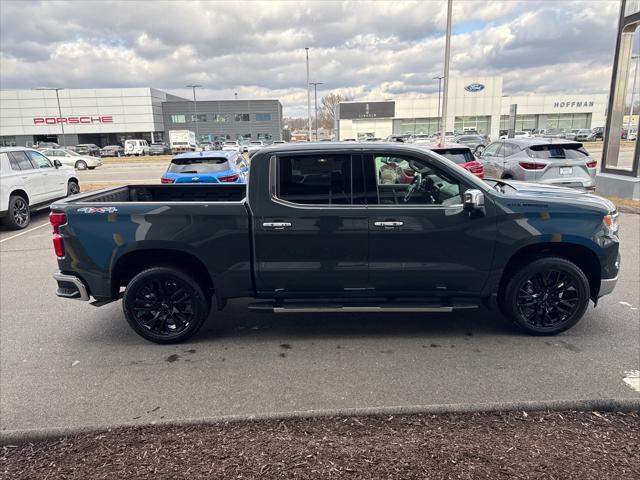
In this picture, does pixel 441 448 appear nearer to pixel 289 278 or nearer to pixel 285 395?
pixel 285 395

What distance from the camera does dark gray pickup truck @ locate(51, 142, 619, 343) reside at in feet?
13.9

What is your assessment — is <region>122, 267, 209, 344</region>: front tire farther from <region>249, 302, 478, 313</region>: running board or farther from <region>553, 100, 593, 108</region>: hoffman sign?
<region>553, 100, 593, 108</region>: hoffman sign

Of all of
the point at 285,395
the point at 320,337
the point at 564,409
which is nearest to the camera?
the point at 564,409

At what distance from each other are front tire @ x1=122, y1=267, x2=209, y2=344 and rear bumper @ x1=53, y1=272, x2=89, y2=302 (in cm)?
40

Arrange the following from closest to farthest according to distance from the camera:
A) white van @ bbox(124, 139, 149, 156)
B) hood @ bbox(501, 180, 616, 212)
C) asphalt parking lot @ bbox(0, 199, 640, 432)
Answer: asphalt parking lot @ bbox(0, 199, 640, 432), hood @ bbox(501, 180, 616, 212), white van @ bbox(124, 139, 149, 156)

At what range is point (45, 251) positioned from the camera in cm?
855

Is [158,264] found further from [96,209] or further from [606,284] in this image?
[606,284]

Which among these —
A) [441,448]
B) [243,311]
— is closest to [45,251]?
[243,311]

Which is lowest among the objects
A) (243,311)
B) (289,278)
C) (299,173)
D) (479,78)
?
(243,311)

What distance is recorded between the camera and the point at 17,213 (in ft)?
34.0

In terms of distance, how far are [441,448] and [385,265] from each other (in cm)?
182

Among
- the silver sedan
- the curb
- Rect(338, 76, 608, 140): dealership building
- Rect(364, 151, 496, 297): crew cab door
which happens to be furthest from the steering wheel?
Rect(338, 76, 608, 140): dealership building

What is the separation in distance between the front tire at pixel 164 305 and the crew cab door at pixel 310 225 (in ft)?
2.17

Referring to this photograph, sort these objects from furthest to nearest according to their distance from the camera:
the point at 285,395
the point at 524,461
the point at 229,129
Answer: the point at 229,129 → the point at 285,395 → the point at 524,461
